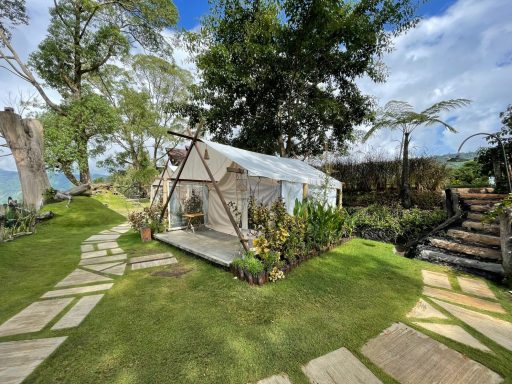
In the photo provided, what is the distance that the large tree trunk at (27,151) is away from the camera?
339 inches

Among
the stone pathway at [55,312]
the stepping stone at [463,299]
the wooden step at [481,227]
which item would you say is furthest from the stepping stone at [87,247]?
the wooden step at [481,227]

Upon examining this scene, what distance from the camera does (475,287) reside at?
3496 millimetres

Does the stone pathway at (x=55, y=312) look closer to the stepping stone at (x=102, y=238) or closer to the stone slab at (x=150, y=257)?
the stone slab at (x=150, y=257)

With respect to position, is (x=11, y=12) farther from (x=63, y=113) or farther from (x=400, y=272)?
(x=400, y=272)

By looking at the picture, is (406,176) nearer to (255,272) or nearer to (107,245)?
(255,272)

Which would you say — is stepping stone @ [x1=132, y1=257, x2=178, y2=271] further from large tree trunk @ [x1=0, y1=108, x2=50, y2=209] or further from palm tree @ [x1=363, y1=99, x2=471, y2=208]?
large tree trunk @ [x1=0, y1=108, x2=50, y2=209]

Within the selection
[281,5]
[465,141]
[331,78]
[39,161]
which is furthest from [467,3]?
[39,161]

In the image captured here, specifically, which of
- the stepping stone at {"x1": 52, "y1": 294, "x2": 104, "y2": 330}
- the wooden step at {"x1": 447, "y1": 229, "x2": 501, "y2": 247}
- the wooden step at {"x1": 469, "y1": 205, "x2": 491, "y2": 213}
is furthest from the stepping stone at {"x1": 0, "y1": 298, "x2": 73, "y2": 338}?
the wooden step at {"x1": 469, "y1": 205, "x2": 491, "y2": 213}

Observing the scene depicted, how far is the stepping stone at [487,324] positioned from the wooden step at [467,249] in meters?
2.10

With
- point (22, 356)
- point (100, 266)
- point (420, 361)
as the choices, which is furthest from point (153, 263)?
point (420, 361)

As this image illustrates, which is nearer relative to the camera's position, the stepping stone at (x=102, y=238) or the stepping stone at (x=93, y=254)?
the stepping stone at (x=93, y=254)

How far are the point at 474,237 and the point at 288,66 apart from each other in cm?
792

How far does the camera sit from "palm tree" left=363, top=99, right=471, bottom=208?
267 inches

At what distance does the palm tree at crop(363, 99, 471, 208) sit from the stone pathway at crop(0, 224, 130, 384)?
847 cm
